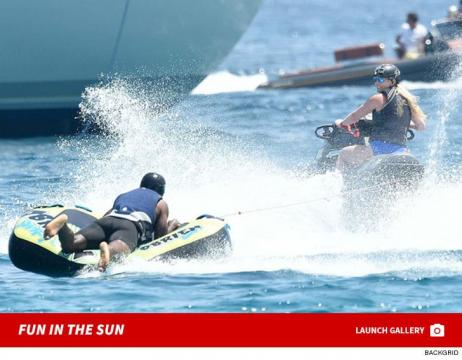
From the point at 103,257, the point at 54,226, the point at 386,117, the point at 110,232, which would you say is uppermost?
the point at 386,117

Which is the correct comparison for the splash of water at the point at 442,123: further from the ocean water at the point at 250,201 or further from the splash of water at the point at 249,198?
the splash of water at the point at 249,198

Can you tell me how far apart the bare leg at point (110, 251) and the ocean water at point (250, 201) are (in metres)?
0.12

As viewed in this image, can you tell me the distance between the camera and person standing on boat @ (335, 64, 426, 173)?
12.5 meters

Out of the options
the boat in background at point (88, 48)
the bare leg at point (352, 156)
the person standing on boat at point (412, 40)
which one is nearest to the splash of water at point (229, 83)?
the person standing on boat at point (412, 40)

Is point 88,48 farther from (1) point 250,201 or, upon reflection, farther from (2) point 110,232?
(2) point 110,232

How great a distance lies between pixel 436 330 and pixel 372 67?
15947mm

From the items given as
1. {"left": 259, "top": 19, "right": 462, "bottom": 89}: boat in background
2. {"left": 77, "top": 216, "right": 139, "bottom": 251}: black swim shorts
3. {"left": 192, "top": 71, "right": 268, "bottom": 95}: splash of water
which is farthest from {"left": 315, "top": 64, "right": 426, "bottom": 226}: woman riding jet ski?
{"left": 192, "top": 71, "right": 268, "bottom": 95}: splash of water

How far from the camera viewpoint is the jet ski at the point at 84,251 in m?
10.6

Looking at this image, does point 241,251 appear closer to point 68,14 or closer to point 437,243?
point 437,243

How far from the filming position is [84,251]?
10773 millimetres

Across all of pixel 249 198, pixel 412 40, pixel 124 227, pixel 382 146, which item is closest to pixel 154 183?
pixel 124 227

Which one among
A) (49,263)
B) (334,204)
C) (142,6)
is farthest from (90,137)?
(49,263)

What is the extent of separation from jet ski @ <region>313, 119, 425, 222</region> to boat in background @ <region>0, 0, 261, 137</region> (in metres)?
6.97

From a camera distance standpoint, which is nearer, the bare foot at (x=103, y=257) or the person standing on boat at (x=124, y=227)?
Answer: the bare foot at (x=103, y=257)
